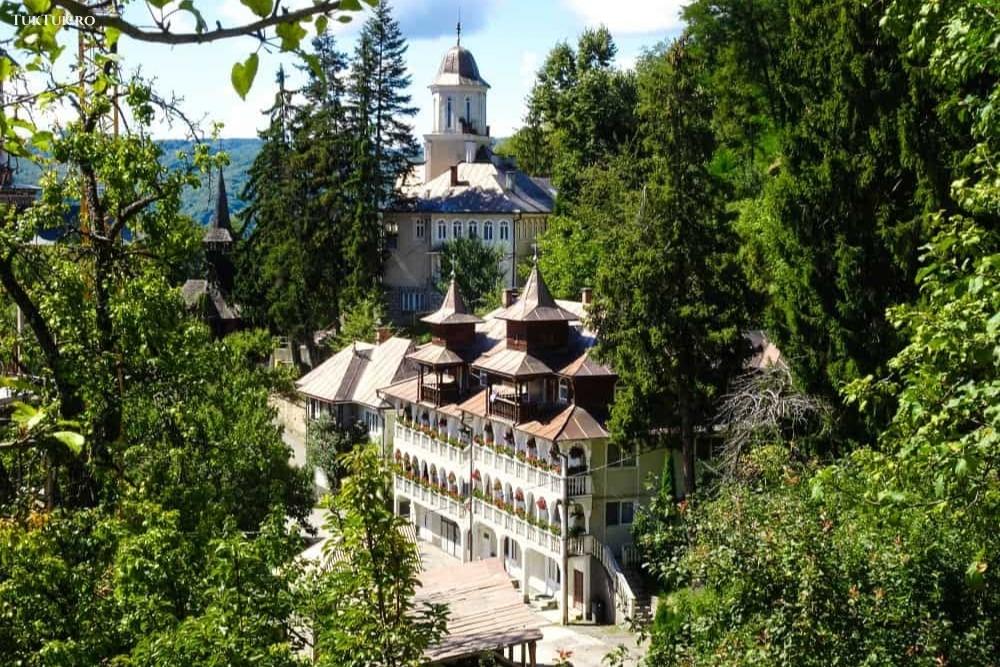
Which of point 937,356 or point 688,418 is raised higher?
point 937,356

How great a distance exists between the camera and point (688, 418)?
33406 mm

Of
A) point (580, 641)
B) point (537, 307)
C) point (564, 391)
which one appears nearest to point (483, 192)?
point (537, 307)

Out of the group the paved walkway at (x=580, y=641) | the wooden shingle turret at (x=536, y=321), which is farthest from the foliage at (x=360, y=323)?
the paved walkway at (x=580, y=641)

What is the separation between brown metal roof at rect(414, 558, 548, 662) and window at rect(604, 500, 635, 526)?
7644 mm

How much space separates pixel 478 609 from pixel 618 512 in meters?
12.1

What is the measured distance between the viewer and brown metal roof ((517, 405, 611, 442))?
3646 cm

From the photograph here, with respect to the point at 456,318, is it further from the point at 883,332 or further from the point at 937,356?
the point at 937,356

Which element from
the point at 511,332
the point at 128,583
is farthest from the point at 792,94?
the point at 128,583

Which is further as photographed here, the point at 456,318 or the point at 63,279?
the point at 456,318

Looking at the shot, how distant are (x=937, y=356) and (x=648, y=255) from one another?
21632 millimetres

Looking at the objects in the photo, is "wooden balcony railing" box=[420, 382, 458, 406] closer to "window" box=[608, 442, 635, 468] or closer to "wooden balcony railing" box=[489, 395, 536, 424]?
"wooden balcony railing" box=[489, 395, 536, 424]

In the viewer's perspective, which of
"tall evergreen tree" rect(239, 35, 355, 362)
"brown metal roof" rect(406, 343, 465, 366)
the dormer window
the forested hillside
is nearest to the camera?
the forested hillside

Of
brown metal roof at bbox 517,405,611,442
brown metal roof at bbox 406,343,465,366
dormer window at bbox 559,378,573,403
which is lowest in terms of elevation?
brown metal roof at bbox 517,405,611,442

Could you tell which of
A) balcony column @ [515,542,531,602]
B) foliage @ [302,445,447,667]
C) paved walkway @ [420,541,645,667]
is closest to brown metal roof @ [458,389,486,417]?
balcony column @ [515,542,531,602]
